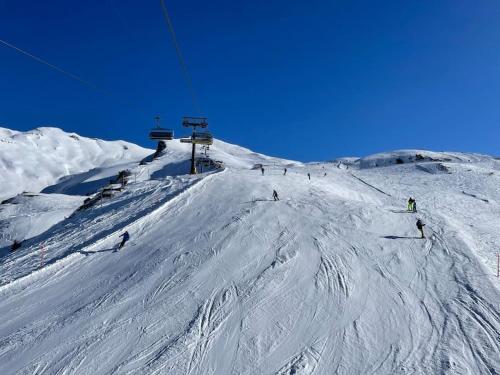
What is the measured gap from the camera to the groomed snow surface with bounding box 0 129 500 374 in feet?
38.1

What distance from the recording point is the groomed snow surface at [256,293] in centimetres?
1162

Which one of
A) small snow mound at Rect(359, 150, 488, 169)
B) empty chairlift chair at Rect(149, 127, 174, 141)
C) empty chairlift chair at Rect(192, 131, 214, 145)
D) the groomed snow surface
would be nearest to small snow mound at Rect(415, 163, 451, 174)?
small snow mound at Rect(359, 150, 488, 169)

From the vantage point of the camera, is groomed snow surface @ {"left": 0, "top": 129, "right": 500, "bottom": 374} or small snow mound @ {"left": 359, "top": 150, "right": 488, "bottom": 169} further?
small snow mound @ {"left": 359, "top": 150, "right": 488, "bottom": 169}

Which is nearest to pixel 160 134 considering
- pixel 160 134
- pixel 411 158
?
pixel 160 134

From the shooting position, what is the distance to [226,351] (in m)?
11.8

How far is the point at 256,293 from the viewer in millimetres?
14953

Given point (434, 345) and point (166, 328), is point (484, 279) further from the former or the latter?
point (166, 328)

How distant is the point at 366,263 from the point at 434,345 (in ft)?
18.7

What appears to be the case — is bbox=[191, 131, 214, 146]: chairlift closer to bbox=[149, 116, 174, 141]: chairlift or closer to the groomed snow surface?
bbox=[149, 116, 174, 141]: chairlift

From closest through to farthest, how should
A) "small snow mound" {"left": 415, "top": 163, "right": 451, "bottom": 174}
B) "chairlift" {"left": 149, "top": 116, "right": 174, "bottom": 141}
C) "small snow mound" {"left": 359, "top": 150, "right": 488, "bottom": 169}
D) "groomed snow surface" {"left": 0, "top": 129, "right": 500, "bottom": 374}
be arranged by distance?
1. "groomed snow surface" {"left": 0, "top": 129, "right": 500, "bottom": 374}
2. "chairlift" {"left": 149, "top": 116, "right": 174, "bottom": 141}
3. "small snow mound" {"left": 415, "top": 163, "right": 451, "bottom": 174}
4. "small snow mound" {"left": 359, "top": 150, "right": 488, "bottom": 169}

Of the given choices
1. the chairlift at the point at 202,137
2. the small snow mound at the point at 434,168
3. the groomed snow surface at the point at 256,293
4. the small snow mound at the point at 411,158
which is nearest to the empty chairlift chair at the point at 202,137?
the chairlift at the point at 202,137

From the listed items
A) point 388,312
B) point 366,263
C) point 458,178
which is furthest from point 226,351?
point 458,178

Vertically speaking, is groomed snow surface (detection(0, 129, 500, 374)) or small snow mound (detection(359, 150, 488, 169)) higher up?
small snow mound (detection(359, 150, 488, 169))

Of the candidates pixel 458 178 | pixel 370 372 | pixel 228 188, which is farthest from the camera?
pixel 458 178
